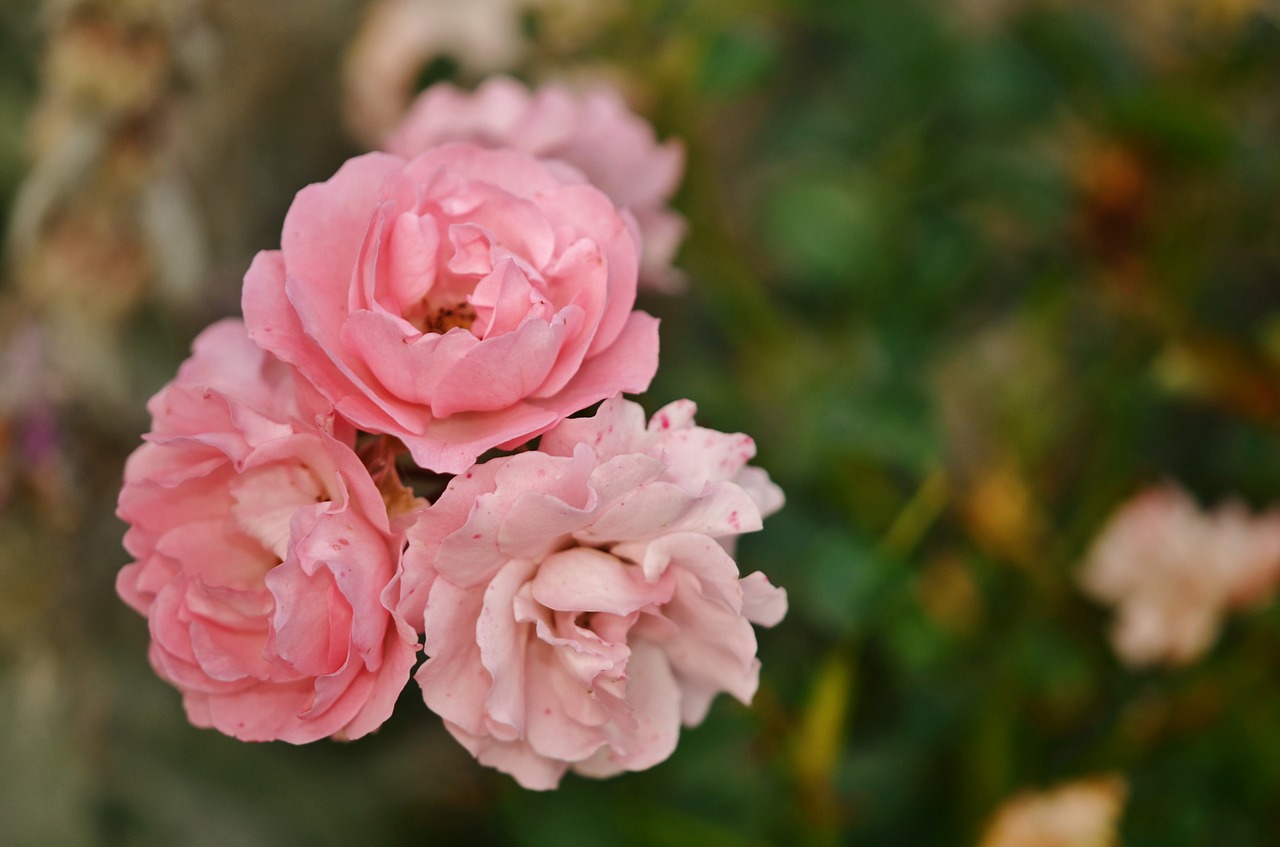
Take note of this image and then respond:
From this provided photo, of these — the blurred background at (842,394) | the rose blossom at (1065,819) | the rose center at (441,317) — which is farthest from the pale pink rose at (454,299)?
the rose blossom at (1065,819)

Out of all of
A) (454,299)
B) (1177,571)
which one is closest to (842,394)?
(1177,571)

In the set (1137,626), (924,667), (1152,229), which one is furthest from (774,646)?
(1152,229)

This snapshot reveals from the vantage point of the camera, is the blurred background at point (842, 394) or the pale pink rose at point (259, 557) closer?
the pale pink rose at point (259, 557)

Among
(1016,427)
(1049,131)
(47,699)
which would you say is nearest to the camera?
(47,699)

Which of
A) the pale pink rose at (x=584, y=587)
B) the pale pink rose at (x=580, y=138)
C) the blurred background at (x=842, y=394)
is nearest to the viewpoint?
the pale pink rose at (x=584, y=587)

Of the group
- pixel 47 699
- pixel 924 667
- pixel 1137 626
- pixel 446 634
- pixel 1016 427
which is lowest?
pixel 47 699

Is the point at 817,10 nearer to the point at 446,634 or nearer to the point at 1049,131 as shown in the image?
the point at 1049,131

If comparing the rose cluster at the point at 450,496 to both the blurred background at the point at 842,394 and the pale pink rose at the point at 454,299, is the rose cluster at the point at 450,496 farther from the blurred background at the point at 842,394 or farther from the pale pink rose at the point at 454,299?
the blurred background at the point at 842,394
